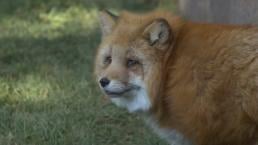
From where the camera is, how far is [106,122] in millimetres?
6473

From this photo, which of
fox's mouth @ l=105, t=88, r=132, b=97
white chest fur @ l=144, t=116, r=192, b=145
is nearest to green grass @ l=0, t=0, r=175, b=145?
white chest fur @ l=144, t=116, r=192, b=145

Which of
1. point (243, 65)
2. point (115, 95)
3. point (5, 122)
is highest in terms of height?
point (243, 65)

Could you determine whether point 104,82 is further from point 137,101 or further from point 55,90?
point 55,90

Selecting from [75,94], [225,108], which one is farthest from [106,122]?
[225,108]

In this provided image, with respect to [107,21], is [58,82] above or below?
below

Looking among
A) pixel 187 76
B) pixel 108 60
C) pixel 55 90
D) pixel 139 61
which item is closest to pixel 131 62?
pixel 139 61

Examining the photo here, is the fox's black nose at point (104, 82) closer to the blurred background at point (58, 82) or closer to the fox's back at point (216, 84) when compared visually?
the fox's back at point (216, 84)

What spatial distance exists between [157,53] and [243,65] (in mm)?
593

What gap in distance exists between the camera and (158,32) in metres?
4.68

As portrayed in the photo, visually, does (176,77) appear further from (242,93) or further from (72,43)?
(72,43)

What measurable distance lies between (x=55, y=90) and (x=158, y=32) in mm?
2882

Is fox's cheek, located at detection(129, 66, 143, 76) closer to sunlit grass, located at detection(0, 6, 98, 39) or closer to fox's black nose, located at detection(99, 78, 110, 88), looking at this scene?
fox's black nose, located at detection(99, 78, 110, 88)

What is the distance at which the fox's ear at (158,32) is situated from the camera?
4660 mm

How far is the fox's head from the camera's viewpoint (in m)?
4.68
